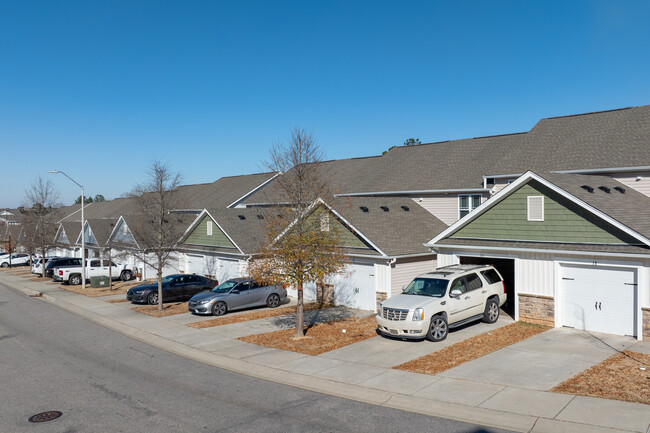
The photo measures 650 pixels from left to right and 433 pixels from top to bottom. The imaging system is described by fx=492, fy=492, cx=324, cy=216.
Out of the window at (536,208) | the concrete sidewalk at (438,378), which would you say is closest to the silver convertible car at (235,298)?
the concrete sidewalk at (438,378)

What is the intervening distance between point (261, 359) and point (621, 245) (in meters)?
11.5

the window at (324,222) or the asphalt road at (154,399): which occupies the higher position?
the window at (324,222)

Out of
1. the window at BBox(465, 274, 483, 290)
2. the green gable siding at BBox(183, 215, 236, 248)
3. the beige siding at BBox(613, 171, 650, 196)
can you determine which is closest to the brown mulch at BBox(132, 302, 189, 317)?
the green gable siding at BBox(183, 215, 236, 248)

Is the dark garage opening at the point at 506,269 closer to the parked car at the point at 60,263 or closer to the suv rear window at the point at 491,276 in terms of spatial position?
the suv rear window at the point at 491,276

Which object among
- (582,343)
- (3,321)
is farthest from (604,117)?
(3,321)

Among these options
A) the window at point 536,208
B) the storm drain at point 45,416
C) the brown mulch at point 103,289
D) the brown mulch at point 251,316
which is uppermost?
the window at point 536,208

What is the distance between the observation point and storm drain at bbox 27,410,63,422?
9.98 meters

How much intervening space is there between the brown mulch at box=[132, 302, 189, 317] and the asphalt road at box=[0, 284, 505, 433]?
5.99 metres

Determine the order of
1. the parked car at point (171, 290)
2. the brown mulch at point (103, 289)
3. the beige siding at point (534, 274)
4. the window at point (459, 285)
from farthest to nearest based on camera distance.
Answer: the brown mulch at point (103, 289), the parked car at point (171, 290), the beige siding at point (534, 274), the window at point (459, 285)

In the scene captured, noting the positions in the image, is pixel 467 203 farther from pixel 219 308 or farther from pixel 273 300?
pixel 219 308

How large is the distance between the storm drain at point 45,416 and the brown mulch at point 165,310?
12285mm

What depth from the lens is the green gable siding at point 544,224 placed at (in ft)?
51.8

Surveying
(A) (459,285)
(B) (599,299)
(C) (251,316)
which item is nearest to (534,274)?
(B) (599,299)

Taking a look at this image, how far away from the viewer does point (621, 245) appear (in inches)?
594
